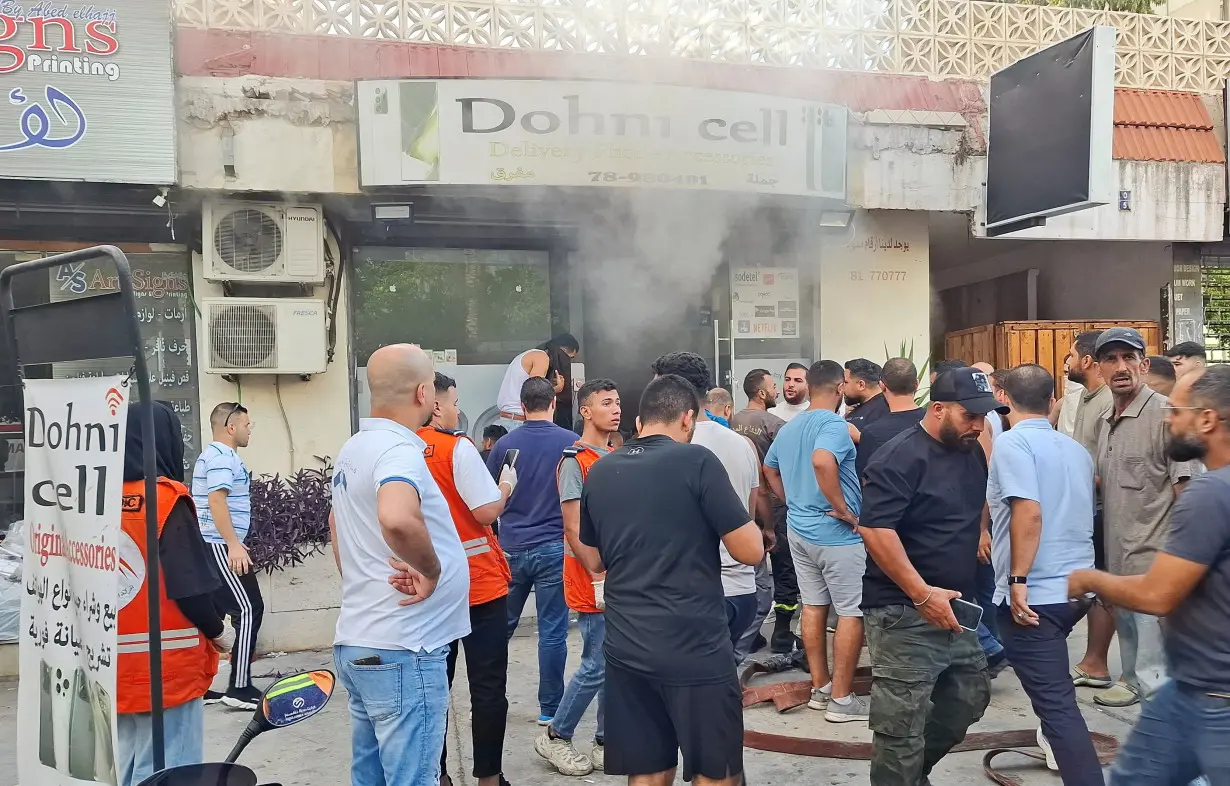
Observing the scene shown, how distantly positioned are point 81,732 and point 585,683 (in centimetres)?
205

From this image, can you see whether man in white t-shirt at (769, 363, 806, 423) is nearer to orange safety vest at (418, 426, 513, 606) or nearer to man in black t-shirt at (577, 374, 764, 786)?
orange safety vest at (418, 426, 513, 606)

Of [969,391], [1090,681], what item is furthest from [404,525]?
[1090,681]

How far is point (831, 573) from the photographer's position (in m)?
4.88

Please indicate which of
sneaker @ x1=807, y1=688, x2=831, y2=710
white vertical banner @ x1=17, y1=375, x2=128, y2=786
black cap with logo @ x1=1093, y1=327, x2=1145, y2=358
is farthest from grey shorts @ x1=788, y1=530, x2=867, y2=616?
white vertical banner @ x1=17, y1=375, x2=128, y2=786

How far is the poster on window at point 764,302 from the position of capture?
8633mm

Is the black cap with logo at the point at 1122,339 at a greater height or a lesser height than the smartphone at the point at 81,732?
greater

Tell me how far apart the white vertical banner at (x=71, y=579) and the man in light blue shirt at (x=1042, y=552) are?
3046mm

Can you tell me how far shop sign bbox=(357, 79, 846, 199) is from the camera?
664 cm

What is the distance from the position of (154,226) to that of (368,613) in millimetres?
5659

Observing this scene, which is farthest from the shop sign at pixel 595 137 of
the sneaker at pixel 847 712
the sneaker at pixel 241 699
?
Result: the sneaker at pixel 847 712

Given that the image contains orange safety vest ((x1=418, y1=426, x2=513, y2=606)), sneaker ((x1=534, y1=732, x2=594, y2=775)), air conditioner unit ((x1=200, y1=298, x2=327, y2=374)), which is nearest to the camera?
orange safety vest ((x1=418, y1=426, x2=513, y2=606))

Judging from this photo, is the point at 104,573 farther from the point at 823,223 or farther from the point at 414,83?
the point at 823,223

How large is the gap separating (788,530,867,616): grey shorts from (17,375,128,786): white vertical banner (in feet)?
11.5

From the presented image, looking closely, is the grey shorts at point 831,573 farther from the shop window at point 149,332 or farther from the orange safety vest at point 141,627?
the shop window at point 149,332
